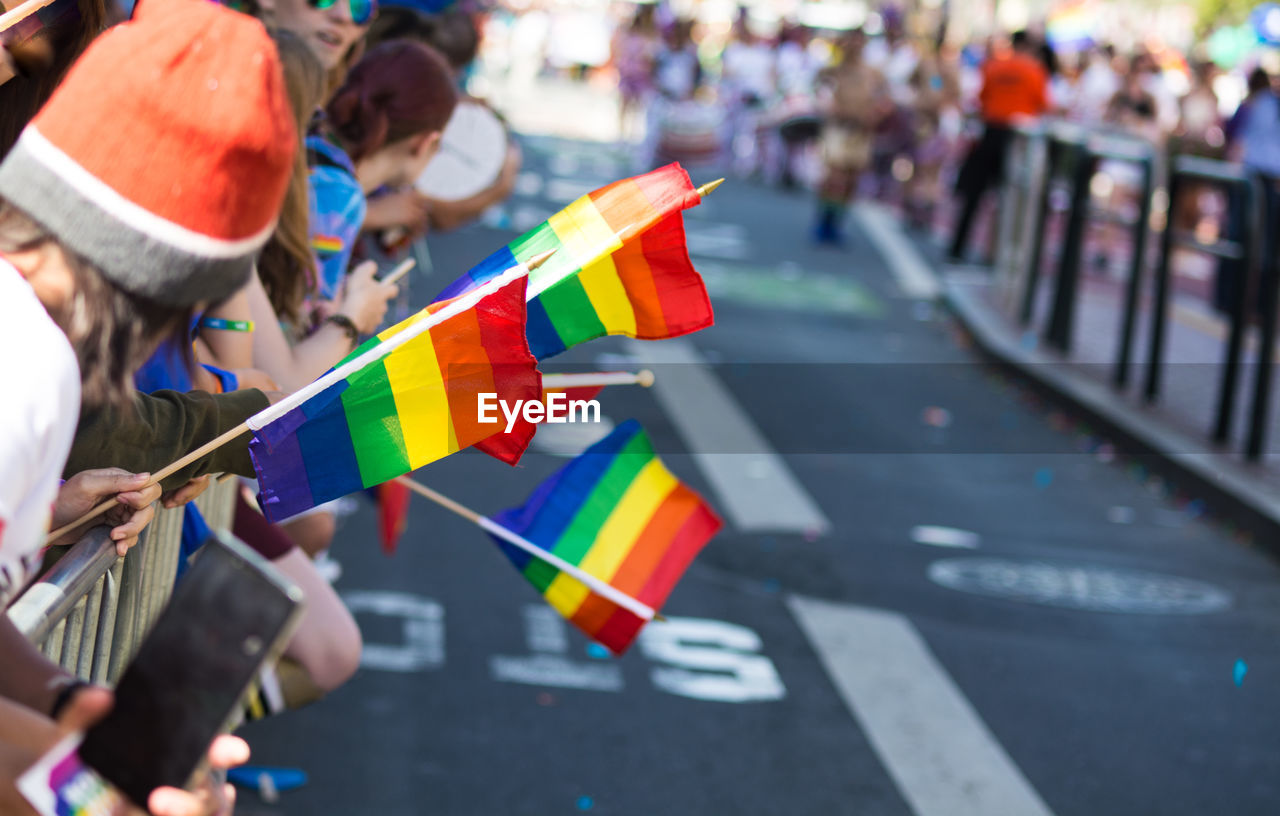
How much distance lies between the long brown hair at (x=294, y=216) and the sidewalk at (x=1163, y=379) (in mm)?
5073

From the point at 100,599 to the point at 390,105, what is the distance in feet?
6.64

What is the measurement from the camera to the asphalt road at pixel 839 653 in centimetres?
461

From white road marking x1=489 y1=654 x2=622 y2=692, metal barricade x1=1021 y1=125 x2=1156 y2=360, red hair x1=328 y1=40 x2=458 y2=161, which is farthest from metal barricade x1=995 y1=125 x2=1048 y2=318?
red hair x1=328 y1=40 x2=458 y2=161

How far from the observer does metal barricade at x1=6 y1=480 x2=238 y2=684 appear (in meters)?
2.20

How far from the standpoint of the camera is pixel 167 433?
2490mm

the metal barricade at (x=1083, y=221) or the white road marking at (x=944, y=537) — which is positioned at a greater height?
the metal barricade at (x=1083, y=221)

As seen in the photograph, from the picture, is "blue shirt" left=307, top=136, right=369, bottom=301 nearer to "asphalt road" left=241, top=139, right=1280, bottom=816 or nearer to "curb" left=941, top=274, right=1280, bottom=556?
"asphalt road" left=241, top=139, right=1280, bottom=816

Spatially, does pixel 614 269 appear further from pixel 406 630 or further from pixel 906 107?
pixel 906 107

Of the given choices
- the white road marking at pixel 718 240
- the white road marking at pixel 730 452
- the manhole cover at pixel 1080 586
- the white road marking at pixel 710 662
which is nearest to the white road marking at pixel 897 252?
the white road marking at pixel 718 240

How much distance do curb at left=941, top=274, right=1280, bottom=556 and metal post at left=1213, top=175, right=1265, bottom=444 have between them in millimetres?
188

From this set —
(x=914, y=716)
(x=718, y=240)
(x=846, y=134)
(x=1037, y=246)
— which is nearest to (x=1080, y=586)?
(x=914, y=716)

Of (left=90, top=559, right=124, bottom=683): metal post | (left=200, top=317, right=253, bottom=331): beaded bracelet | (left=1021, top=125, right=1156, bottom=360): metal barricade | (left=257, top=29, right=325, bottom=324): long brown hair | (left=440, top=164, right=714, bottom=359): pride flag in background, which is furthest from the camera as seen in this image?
(left=1021, top=125, right=1156, bottom=360): metal barricade

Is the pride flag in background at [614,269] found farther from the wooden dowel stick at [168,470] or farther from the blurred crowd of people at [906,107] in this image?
the blurred crowd of people at [906,107]

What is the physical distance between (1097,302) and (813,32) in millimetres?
20652
